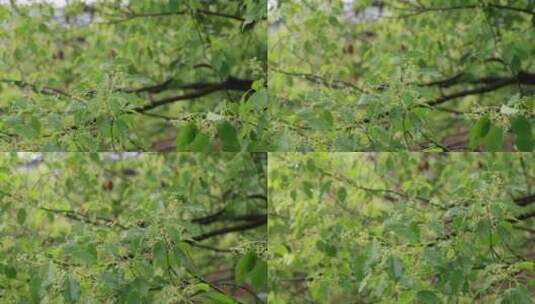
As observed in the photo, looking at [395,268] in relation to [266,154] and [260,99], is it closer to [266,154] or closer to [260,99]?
[260,99]

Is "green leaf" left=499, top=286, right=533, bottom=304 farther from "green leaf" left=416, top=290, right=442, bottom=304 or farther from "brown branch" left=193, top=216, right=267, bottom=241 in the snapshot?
"brown branch" left=193, top=216, right=267, bottom=241

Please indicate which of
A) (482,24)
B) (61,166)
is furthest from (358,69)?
(61,166)

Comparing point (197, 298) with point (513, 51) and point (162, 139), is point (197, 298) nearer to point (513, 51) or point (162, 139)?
point (162, 139)

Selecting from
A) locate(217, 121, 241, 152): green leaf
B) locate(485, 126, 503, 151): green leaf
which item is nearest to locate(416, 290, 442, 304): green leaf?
locate(485, 126, 503, 151): green leaf

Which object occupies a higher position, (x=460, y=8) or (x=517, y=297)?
(x=460, y=8)

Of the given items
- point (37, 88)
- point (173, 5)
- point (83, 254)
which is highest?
point (173, 5)

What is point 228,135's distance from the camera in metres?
2.28

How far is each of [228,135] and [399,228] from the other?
0.51 m

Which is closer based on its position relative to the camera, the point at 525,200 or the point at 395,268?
the point at 395,268

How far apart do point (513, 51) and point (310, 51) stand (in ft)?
2.25

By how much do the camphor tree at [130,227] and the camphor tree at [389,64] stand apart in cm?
36

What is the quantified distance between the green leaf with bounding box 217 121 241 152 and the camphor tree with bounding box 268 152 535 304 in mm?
367

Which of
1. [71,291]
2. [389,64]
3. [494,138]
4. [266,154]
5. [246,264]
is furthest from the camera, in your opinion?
[266,154]

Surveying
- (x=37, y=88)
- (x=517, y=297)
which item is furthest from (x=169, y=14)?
(x=517, y=297)
